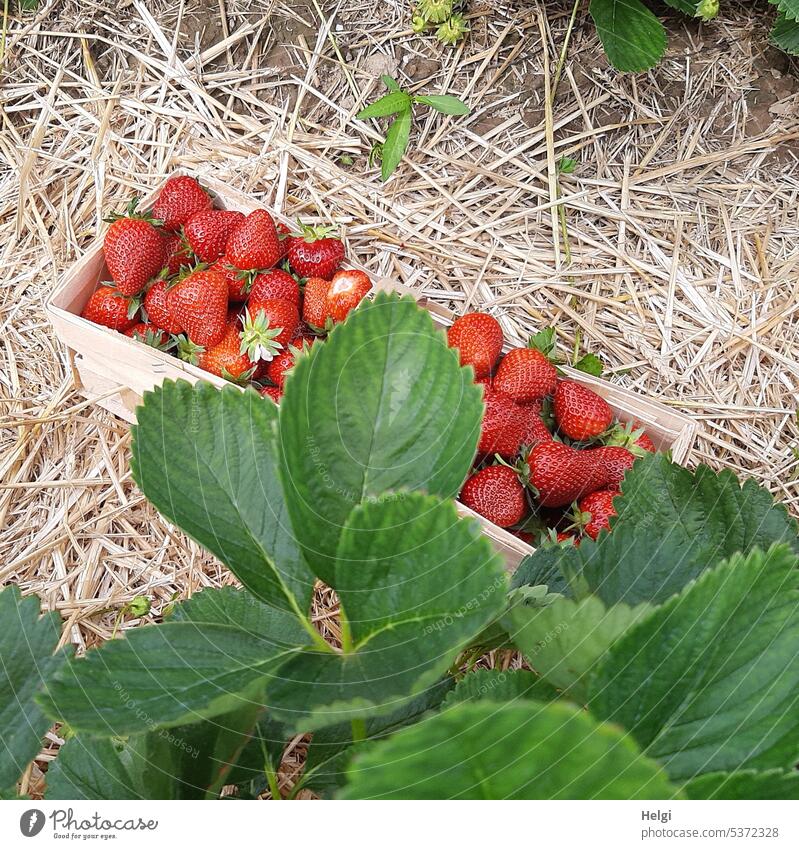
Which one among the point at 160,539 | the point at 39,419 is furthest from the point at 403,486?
the point at 39,419

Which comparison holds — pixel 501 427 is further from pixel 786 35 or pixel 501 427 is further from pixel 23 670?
pixel 786 35

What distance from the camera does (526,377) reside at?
86 centimetres

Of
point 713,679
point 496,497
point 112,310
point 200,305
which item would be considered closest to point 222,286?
point 200,305

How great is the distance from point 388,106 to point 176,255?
34 cm

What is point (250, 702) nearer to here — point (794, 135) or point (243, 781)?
point (243, 781)

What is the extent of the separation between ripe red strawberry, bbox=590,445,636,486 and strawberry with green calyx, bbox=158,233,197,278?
57cm

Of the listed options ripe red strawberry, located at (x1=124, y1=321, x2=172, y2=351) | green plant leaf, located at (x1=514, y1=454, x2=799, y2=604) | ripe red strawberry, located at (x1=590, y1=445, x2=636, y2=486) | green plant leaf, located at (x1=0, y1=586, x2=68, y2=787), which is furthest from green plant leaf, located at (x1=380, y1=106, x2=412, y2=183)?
green plant leaf, located at (x1=0, y1=586, x2=68, y2=787)

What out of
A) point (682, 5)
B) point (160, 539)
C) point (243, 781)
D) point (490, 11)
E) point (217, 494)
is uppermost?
point (682, 5)

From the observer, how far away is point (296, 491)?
279mm

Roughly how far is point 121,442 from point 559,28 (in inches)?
33.2

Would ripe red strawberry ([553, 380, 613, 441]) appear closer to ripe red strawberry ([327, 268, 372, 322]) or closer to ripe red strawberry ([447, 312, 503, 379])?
ripe red strawberry ([447, 312, 503, 379])

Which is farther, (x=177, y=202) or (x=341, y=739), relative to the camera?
(x=177, y=202)

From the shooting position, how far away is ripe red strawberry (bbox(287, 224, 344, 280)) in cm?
95
